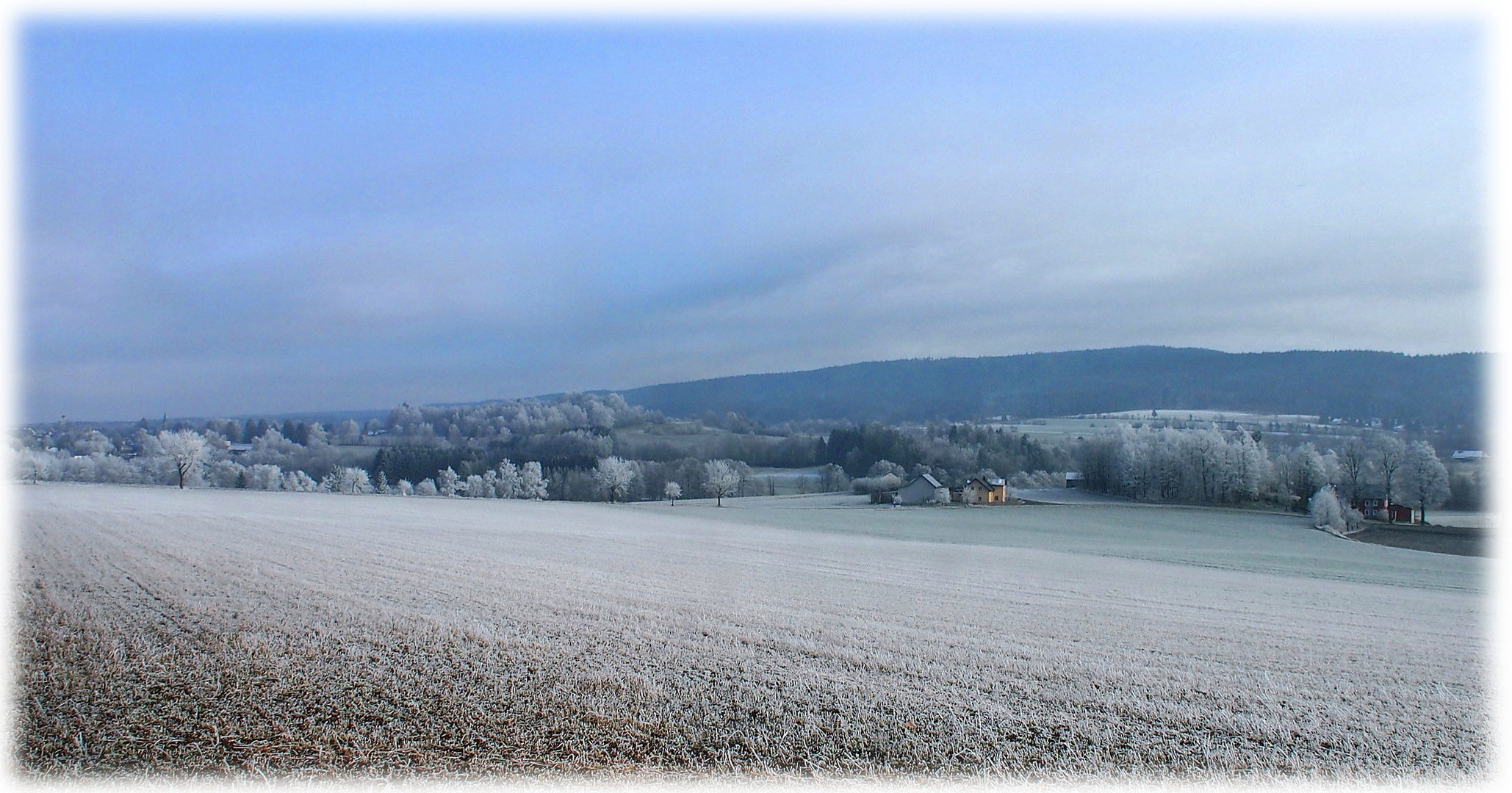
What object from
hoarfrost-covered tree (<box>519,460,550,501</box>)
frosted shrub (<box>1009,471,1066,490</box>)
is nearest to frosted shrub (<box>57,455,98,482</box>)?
hoarfrost-covered tree (<box>519,460,550,501</box>)

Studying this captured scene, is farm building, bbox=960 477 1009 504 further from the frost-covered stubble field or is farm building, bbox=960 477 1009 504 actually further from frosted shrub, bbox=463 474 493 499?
frosted shrub, bbox=463 474 493 499

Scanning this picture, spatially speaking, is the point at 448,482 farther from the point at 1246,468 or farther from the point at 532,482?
the point at 1246,468

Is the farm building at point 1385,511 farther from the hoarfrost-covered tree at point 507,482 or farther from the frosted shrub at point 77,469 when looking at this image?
the frosted shrub at point 77,469

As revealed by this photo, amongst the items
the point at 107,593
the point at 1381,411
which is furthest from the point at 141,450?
the point at 1381,411

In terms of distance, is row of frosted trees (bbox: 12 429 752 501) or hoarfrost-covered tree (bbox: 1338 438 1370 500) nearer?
row of frosted trees (bbox: 12 429 752 501)

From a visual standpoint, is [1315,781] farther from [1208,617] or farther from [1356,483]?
[1356,483]

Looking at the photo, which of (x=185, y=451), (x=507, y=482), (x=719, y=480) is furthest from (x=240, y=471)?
(x=719, y=480)

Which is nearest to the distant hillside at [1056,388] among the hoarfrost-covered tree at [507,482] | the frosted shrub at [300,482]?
the hoarfrost-covered tree at [507,482]
